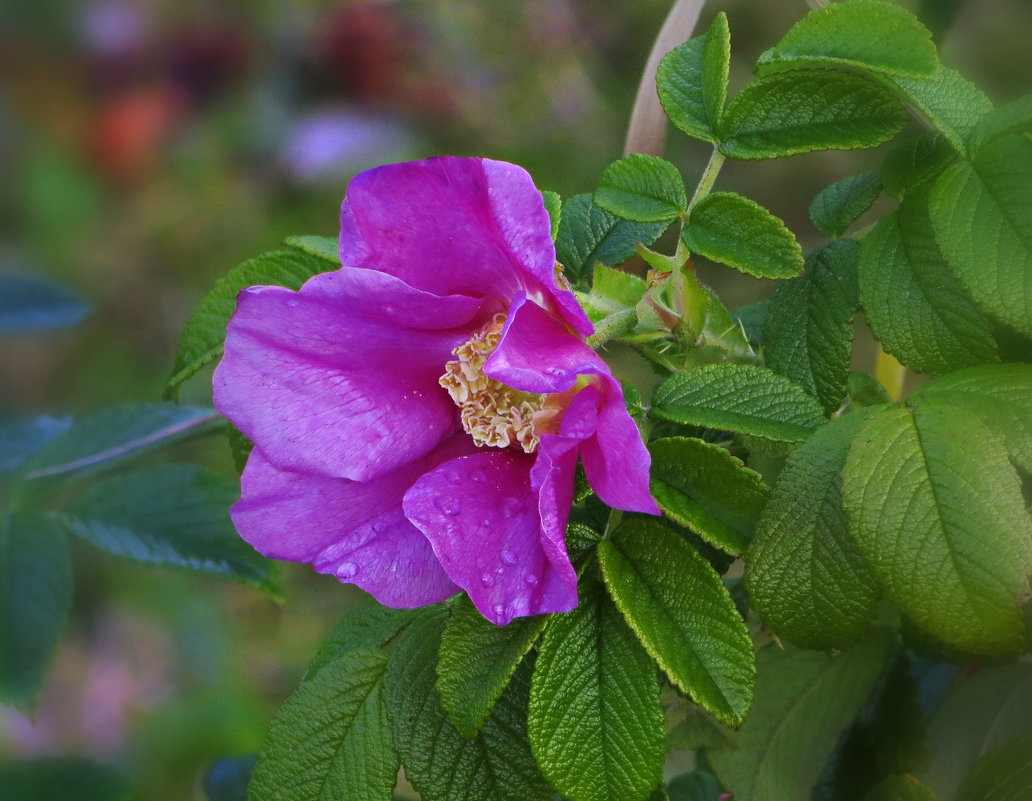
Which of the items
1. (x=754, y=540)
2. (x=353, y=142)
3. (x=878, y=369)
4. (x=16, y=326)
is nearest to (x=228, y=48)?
(x=353, y=142)

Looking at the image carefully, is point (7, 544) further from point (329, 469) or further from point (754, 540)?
point (754, 540)

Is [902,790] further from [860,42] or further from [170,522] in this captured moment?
[170,522]

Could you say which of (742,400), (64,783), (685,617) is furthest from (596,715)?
(64,783)

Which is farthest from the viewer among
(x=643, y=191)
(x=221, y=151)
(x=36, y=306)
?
(x=221, y=151)

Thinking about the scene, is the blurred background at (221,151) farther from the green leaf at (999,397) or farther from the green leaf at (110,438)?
the green leaf at (999,397)

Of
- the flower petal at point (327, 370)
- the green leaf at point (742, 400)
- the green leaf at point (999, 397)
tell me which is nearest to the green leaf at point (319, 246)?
the flower petal at point (327, 370)
